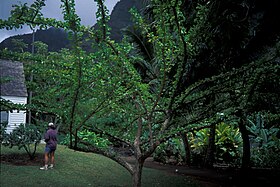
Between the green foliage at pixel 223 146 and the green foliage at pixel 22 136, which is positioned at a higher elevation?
the green foliage at pixel 22 136

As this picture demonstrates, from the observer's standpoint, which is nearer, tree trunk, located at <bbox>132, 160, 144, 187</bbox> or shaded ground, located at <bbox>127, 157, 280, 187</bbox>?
tree trunk, located at <bbox>132, 160, 144, 187</bbox>

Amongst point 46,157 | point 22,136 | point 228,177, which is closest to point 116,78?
point 46,157

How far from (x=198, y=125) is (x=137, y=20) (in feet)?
4.46

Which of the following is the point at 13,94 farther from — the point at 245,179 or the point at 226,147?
the point at 245,179

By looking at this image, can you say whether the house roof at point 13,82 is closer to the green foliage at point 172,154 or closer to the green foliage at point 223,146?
the green foliage at point 172,154

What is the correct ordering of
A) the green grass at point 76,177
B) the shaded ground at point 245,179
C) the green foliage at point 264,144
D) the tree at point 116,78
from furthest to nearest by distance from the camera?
the green foliage at point 264,144
the shaded ground at point 245,179
the green grass at point 76,177
the tree at point 116,78

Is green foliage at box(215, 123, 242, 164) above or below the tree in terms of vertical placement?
below

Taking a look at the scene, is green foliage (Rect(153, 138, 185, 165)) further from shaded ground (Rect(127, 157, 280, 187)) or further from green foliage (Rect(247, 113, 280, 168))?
shaded ground (Rect(127, 157, 280, 187))

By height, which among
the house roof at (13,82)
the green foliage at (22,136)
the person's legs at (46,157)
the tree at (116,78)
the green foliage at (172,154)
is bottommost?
the green foliage at (172,154)

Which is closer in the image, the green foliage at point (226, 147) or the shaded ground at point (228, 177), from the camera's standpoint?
the shaded ground at point (228, 177)

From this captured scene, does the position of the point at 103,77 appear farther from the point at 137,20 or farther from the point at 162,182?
the point at 162,182

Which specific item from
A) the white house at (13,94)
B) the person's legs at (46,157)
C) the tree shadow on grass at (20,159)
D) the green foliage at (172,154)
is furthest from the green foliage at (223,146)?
the white house at (13,94)

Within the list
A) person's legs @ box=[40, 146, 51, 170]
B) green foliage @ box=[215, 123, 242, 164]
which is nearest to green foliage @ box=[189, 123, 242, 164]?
green foliage @ box=[215, 123, 242, 164]

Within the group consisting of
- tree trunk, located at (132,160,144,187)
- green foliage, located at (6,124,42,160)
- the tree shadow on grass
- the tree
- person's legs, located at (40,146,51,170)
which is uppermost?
the tree
